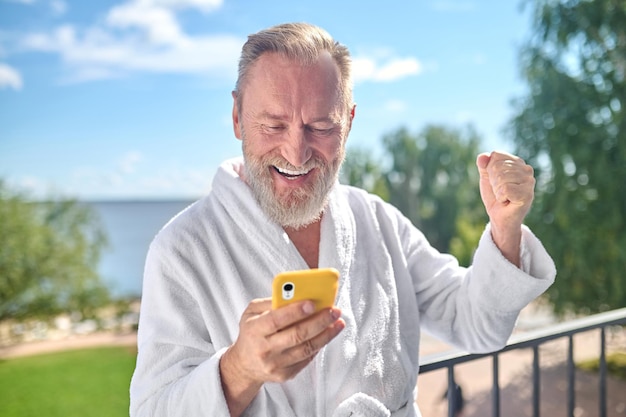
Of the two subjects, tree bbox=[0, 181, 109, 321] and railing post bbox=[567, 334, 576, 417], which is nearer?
railing post bbox=[567, 334, 576, 417]

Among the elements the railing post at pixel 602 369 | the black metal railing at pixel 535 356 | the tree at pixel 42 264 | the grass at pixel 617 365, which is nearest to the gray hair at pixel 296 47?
the black metal railing at pixel 535 356

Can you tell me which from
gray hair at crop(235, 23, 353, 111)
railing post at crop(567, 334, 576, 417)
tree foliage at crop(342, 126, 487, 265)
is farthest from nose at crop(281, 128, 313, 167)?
tree foliage at crop(342, 126, 487, 265)

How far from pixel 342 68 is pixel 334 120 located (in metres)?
0.09

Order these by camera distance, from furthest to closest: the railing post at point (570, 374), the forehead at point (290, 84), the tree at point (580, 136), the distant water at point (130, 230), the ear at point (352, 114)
A: the distant water at point (130, 230)
the tree at point (580, 136)
the railing post at point (570, 374)
the ear at point (352, 114)
the forehead at point (290, 84)

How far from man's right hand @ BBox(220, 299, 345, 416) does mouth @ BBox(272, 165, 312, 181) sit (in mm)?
308

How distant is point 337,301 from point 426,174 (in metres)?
24.4

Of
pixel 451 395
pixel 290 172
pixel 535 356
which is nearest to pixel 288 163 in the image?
pixel 290 172

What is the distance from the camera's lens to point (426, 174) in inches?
979

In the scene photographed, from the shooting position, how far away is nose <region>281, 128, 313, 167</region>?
904 millimetres

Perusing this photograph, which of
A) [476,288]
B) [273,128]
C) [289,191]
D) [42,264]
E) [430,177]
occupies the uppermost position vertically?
[273,128]

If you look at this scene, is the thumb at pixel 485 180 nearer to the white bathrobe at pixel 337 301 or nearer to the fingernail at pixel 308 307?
the white bathrobe at pixel 337 301

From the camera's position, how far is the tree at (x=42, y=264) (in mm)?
17578

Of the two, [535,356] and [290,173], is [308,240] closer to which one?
[290,173]

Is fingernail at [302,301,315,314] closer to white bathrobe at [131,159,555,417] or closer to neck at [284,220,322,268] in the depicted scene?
white bathrobe at [131,159,555,417]
